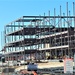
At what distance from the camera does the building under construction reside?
6342cm

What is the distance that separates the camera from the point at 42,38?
75.5 meters

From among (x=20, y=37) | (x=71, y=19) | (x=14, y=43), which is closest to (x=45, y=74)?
(x=71, y=19)

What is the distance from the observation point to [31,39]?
81062mm

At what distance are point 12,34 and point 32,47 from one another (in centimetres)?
1039

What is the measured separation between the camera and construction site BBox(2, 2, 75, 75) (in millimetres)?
63281

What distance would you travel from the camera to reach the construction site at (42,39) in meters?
63.3

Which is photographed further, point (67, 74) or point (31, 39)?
point (31, 39)

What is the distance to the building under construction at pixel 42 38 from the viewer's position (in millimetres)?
63425

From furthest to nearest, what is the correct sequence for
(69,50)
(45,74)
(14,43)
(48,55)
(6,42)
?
(6,42), (14,43), (48,55), (69,50), (45,74)

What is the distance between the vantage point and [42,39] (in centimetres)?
7694

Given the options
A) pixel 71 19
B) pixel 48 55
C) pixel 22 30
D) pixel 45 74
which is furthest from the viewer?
pixel 22 30

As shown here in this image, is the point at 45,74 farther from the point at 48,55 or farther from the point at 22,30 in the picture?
the point at 22,30

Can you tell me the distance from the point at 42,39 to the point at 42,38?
1457mm

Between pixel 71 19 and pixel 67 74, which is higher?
Answer: pixel 71 19
